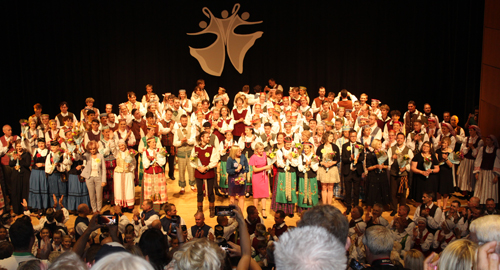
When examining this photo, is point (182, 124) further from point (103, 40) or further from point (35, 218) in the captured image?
point (103, 40)

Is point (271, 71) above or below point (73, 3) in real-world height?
below

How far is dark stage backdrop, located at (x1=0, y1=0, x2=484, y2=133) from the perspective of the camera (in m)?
11.3

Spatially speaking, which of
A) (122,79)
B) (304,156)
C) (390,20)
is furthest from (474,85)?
(122,79)

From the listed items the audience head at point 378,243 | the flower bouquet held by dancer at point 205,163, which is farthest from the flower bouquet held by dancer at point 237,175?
the audience head at point 378,243

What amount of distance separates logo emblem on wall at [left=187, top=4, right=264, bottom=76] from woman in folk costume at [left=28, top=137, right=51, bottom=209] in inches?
243

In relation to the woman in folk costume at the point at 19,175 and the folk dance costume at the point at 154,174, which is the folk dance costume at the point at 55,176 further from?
the folk dance costume at the point at 154,174

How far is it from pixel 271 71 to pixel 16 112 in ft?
22.9

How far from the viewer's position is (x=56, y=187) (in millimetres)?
7309

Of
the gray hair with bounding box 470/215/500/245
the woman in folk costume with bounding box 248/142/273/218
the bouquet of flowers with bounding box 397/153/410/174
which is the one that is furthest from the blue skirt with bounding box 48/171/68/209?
the gray hair with bounding box 470/215/500/245

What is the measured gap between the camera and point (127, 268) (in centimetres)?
149

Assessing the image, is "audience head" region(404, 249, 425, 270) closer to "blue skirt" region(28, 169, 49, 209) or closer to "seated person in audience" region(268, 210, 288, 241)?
"seated person in audience" region(268, 210, 288, 241)

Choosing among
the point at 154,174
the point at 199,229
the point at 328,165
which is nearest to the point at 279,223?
the point at 199,229

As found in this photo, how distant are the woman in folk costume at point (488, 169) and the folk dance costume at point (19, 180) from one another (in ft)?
25.3

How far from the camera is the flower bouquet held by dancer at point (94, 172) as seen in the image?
7.22m
